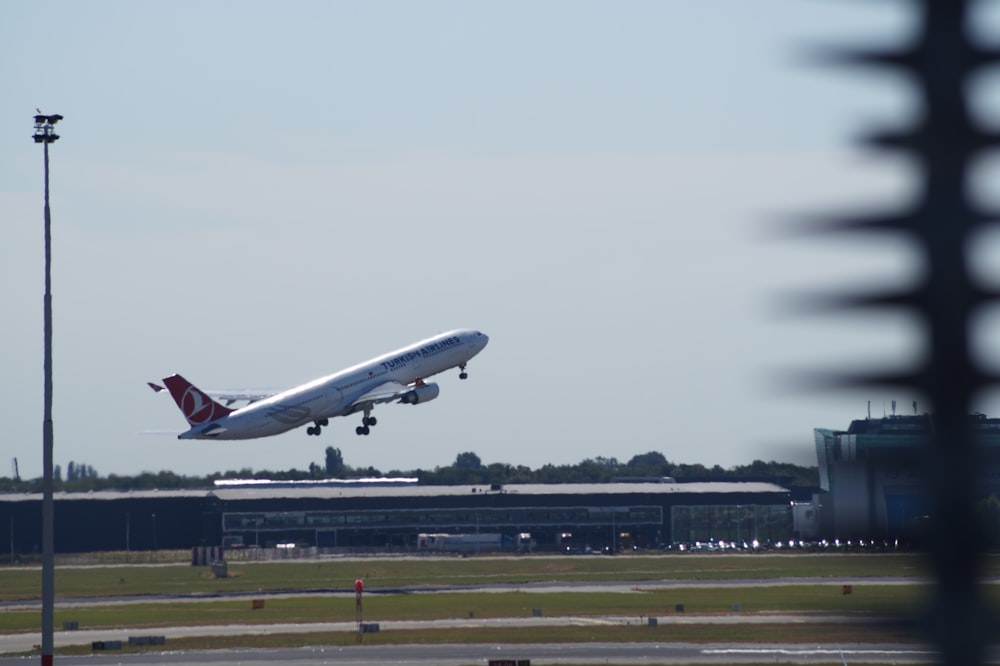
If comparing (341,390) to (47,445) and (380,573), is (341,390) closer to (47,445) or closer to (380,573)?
(380,573)

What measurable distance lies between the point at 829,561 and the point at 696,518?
608 feet

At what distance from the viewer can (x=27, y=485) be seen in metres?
177

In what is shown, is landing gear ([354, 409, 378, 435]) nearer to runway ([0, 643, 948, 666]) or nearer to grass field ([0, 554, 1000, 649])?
grass field ([0, 554, 1000, 649])

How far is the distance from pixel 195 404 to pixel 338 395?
41.9 ft

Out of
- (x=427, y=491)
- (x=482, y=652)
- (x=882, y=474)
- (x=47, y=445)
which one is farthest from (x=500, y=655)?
(x=427, y=491)

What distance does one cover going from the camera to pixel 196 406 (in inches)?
4675

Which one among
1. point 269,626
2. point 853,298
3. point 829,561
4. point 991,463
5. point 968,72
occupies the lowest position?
point 269,626

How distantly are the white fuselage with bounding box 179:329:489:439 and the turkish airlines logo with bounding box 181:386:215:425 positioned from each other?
116 cm

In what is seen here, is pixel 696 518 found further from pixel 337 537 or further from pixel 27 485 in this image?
pixel 27 485

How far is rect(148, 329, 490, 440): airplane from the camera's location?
117m

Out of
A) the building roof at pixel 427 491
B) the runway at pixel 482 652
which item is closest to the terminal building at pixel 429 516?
the building roof at pixel 427 491

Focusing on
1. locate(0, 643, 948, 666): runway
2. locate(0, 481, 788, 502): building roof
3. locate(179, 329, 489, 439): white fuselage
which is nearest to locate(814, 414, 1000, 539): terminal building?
locate(0, 643, 948, 666): runway

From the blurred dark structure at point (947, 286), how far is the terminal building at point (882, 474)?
0.03m

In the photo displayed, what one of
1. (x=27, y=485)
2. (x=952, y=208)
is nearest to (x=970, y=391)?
(x=952, y=208)
